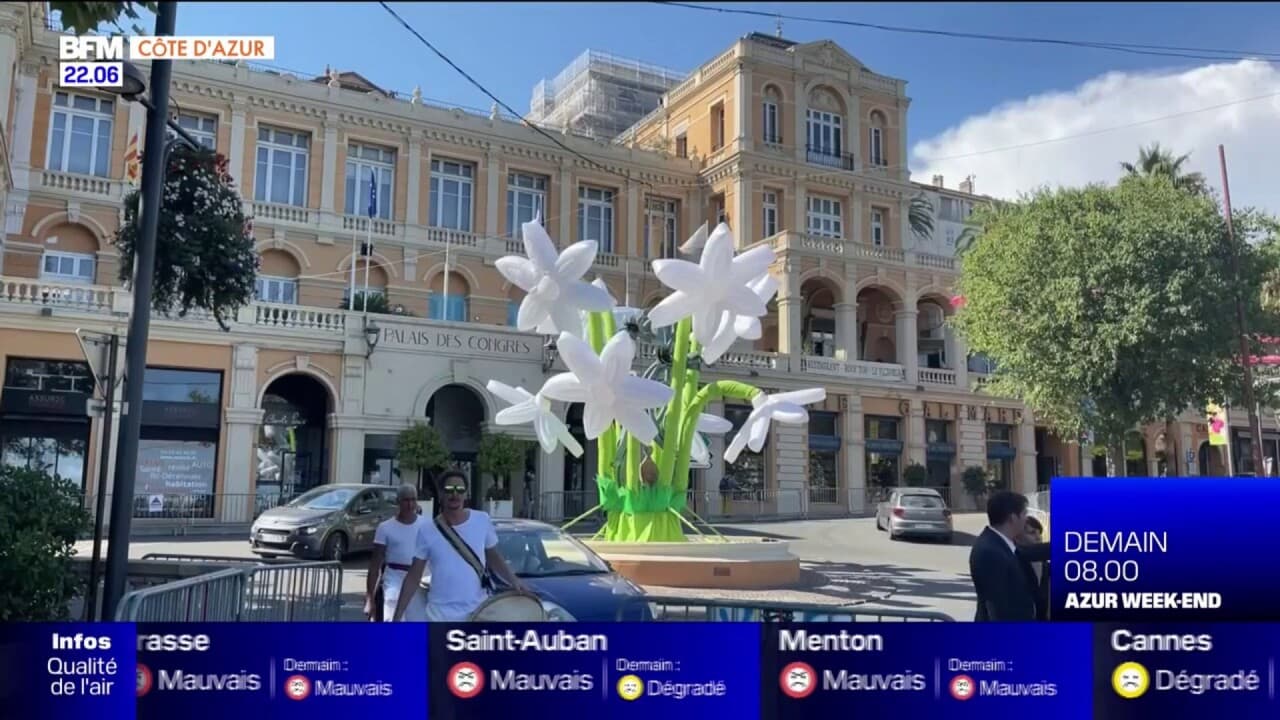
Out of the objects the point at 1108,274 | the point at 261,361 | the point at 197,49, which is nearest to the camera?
the point at 197,49

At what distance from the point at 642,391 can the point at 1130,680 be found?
676 cm

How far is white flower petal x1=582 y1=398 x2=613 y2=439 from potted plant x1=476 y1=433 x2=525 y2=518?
37.7ft

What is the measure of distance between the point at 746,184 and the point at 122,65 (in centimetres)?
835

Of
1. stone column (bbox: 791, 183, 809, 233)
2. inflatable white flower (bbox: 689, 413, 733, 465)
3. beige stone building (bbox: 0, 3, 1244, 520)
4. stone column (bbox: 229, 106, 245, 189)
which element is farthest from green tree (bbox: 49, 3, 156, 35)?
stone column (bbox: 229, 106, 245, 189)

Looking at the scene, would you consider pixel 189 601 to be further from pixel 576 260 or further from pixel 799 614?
pixel 576 260

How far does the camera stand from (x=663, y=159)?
1313 cm

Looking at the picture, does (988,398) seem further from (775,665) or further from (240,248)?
(240,248)

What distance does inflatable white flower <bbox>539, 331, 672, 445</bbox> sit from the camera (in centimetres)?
1048

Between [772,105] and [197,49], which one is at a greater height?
[772,105]

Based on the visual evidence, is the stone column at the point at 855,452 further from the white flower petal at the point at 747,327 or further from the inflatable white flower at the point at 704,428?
the inflatable white flower at the point at 704,428

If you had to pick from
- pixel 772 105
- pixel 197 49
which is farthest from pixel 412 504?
pixel 772 105

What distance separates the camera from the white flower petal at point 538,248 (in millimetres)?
10941

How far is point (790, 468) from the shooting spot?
69.3ft

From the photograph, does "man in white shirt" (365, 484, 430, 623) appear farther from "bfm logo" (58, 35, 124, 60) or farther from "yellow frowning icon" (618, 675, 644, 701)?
"bfm logo" (58, 35, 124, 60)
